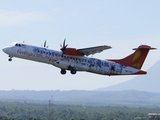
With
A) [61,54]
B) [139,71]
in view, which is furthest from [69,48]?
[139,71]

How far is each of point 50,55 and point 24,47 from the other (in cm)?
334

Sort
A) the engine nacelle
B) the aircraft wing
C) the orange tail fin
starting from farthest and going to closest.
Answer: the orange tail fin < the engine nacelle < the aircraft wing

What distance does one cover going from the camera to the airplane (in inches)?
2169

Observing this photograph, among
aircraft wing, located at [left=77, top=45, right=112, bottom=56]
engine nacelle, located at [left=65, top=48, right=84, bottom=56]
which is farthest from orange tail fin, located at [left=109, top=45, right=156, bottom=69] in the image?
engine nacelle, located at [left=65, top=48, right=84, bottom=56]

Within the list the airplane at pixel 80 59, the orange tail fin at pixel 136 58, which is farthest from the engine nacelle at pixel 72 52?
the orange tail fin at pixel 136 58

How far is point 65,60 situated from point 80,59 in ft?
7.22

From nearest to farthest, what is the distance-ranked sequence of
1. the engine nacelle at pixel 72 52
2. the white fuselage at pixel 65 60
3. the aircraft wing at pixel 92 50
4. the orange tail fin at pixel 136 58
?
1. the white fuselage at pixel 65 60
2. the aircraft wing at pixel 92 50
3. the engine nacelle at pixel 72 52
4. the orange tail fin at pixel 136 58

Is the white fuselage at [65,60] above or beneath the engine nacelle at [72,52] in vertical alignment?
beneath

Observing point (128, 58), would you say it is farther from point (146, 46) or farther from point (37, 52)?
point (37, 52)

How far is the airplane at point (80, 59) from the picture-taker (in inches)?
2169

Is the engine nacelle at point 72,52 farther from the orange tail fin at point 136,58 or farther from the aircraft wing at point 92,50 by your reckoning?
the orange tail fin at point 136,58

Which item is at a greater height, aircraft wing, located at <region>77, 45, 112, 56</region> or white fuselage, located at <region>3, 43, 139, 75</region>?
aircraft wing, located at <region>77, 45, 112, 56</region>

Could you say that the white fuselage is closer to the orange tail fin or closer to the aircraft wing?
the orange tail fin

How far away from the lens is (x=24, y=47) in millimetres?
55156
